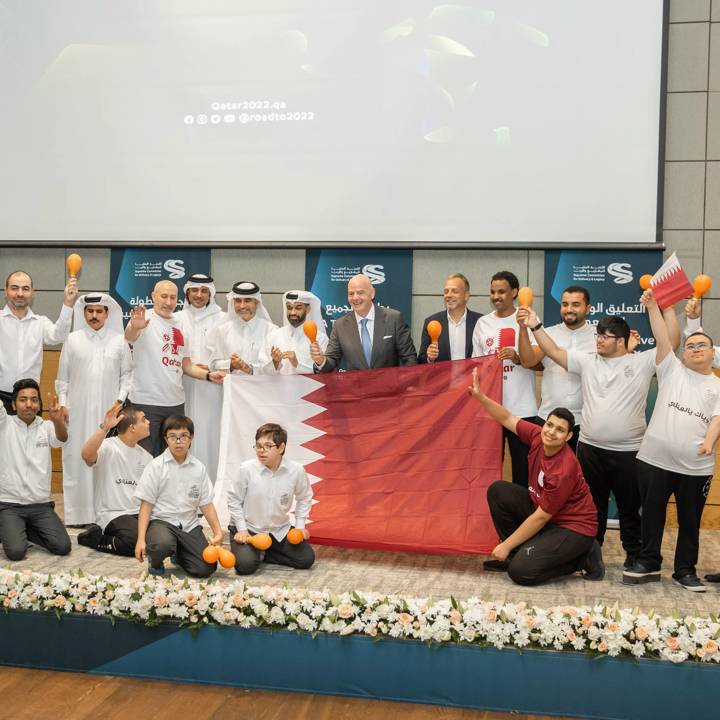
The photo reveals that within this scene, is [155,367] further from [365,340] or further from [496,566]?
[496,566]

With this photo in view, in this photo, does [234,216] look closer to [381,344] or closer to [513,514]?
[381,344]

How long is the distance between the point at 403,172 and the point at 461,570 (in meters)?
3.11

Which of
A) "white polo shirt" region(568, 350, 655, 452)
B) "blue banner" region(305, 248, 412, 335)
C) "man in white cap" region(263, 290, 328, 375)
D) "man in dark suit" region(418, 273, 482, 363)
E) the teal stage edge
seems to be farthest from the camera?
"blue banner" region(305, 248, 412, 335)


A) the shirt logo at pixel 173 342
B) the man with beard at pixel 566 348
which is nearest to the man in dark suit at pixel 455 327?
the man with beard at pixel 566 348

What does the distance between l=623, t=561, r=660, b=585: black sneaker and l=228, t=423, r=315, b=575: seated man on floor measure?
5.10 feet

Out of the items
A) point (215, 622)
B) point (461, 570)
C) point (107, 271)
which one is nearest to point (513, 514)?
point (461, 570)

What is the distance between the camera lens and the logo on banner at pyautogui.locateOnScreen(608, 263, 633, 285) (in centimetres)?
616

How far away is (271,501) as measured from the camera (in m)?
4.43

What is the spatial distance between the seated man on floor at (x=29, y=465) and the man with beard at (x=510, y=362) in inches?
94.9

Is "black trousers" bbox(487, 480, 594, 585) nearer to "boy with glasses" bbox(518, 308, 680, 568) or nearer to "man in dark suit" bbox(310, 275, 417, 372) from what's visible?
"boy with glasses" bbox(518, 308, 680, 568)

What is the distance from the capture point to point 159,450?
552 cm

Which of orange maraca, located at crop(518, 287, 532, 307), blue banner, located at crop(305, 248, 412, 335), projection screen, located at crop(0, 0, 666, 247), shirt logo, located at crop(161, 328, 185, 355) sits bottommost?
shirt logo, located at crop(161, 328, 185, 355)

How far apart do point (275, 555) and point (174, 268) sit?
3.02m

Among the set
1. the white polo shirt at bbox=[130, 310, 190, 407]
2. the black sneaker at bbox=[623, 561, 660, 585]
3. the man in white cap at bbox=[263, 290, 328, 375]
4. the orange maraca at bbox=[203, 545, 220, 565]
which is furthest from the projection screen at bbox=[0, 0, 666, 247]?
the orange maraca at bbox=[203, 545, 220, 565]
